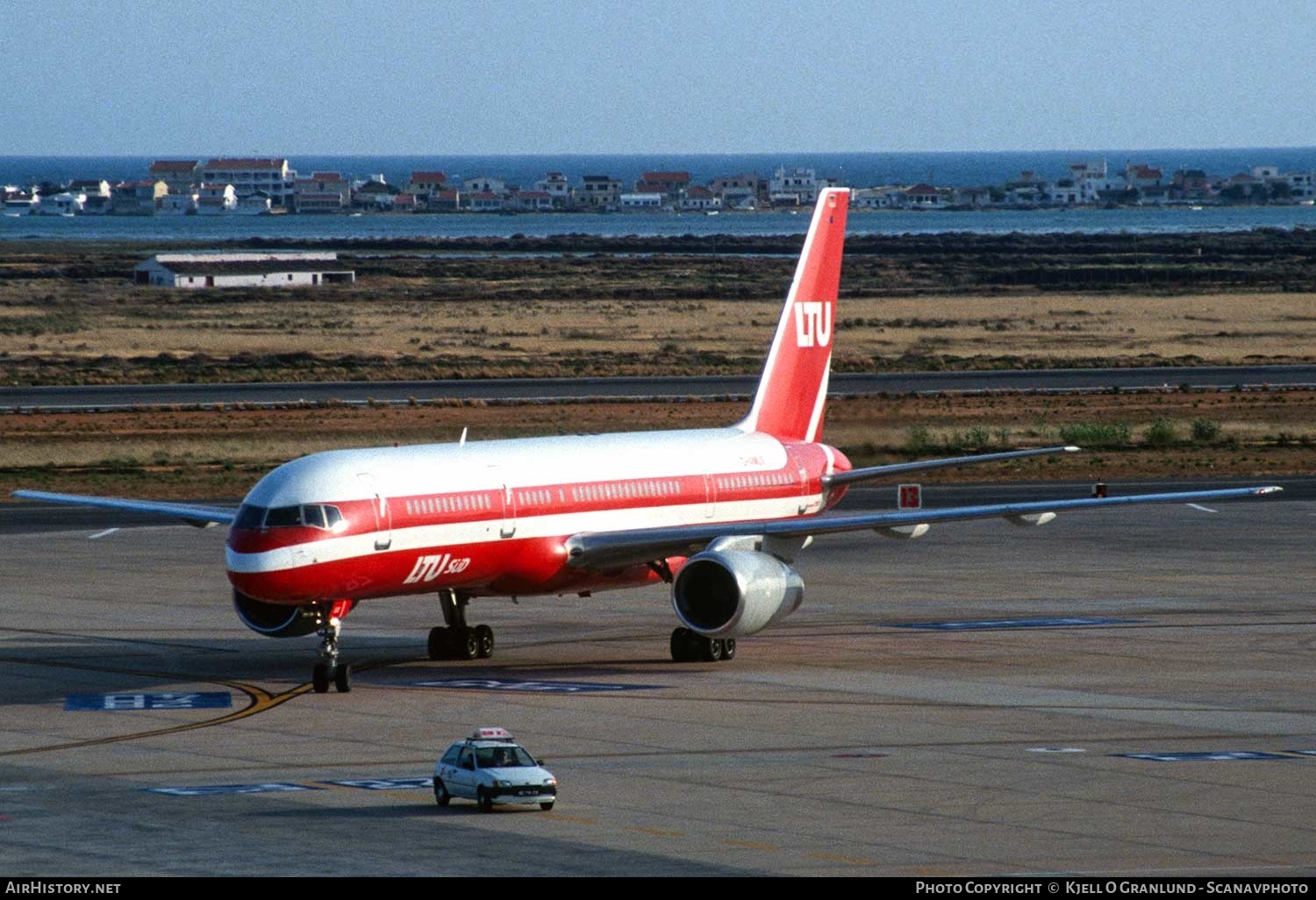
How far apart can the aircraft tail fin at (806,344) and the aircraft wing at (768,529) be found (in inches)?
307

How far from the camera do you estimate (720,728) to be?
123 feet

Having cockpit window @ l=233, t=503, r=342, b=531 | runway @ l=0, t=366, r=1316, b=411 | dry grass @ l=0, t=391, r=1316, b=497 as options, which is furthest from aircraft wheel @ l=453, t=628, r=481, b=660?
runway @ l=0, t=366, r=1316, b=411

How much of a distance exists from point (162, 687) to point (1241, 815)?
2326cm

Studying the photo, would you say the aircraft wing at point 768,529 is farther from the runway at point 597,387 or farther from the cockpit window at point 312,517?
the runway at point 597,387

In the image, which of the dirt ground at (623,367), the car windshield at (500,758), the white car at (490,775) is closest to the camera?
the white car at (490,775)

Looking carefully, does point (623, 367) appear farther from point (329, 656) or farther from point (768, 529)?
point (329, 656)

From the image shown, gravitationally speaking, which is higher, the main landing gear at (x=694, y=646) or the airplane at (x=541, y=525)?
the airplane at (x=541, y=525)

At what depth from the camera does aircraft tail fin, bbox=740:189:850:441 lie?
53719mm

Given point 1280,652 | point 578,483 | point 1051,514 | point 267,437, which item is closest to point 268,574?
point 578,483

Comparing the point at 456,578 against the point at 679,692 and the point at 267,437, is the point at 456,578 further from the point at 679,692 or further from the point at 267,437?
the point at 267,437

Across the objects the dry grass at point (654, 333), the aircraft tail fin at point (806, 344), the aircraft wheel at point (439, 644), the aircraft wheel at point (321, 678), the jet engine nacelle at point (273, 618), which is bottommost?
the dry grass at point (654, 333)

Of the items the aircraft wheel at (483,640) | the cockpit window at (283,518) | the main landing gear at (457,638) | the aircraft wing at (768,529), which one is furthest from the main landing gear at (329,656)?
the aircraft wing at (768,529)

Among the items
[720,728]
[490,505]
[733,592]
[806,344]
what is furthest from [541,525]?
[806,344]

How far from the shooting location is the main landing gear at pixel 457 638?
46625mm
